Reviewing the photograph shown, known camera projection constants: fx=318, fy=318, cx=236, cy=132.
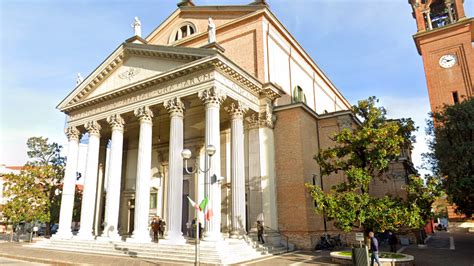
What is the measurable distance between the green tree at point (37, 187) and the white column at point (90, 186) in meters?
9.76

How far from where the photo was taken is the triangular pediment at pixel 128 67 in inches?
663

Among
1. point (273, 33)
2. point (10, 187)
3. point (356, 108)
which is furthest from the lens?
point (10, 187)

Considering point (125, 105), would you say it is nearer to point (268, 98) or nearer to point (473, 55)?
point (268, 98)

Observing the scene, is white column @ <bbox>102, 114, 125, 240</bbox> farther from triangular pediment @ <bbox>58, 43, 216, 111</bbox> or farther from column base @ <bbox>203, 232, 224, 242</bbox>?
column base @ <bbox>203, 232, 224, 242</bbox>

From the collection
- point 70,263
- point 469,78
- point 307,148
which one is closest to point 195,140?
point 307,148

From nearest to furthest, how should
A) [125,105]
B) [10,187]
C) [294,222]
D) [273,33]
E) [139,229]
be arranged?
[139,229] → [294,222] → [125,105] → [273,33] → [10,187]

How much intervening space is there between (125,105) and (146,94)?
1.85 meters

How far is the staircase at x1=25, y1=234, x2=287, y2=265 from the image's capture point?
41.0ft

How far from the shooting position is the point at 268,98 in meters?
19.4

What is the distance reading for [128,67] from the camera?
19469 millimetres

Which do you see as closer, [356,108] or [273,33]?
[356,108]

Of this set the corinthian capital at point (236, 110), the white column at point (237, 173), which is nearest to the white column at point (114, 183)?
the white column at point (237, 173)

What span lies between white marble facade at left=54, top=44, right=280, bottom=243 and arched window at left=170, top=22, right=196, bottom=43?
6516mm

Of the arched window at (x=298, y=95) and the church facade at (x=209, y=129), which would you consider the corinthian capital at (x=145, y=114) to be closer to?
the church facade at (x=209, y=129)
